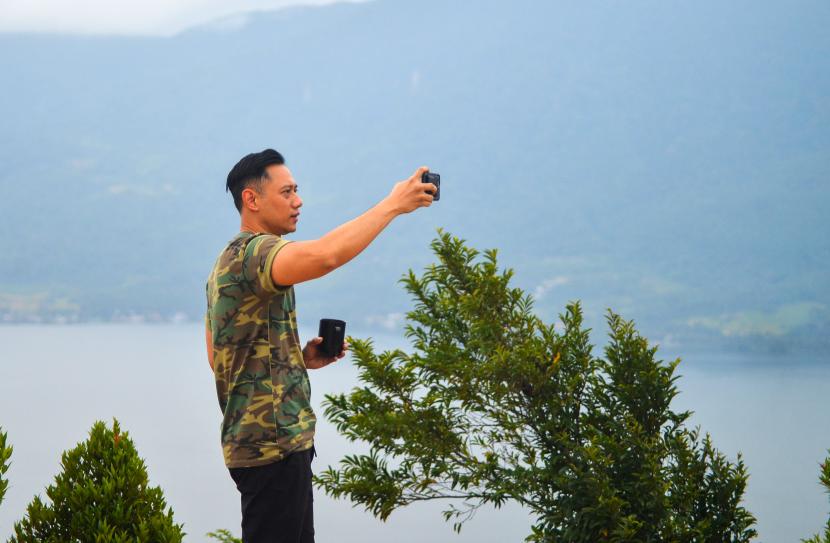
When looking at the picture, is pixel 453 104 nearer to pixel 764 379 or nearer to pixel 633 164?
pixel 633 164

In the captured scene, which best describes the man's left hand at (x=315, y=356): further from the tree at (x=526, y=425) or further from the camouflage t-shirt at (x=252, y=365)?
the tree at (x=526, y=425)

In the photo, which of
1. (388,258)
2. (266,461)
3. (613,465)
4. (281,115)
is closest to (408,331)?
(613,465)

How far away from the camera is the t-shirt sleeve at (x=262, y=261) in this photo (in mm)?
1716

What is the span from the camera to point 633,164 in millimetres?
51875

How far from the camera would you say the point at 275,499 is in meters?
1.84

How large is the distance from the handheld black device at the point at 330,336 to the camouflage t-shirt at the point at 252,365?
0.73 ft

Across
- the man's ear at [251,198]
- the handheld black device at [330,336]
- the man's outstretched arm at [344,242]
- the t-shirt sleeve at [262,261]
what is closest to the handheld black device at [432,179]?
the man's outstretched arm at [344,242]

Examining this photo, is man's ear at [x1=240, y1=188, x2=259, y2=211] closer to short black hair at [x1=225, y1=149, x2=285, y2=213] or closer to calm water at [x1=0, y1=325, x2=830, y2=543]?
short black hair at [x1=225, y1=149, x2=285, y2=213]

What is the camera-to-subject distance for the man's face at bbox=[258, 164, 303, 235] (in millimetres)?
1886

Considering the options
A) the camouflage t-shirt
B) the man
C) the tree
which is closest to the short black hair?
the man

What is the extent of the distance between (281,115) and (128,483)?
197 ft

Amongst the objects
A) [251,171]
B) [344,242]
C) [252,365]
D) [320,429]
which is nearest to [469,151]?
[320,429]

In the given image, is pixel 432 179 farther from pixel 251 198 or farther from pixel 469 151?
pixel 469 151

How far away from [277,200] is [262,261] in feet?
0.64
